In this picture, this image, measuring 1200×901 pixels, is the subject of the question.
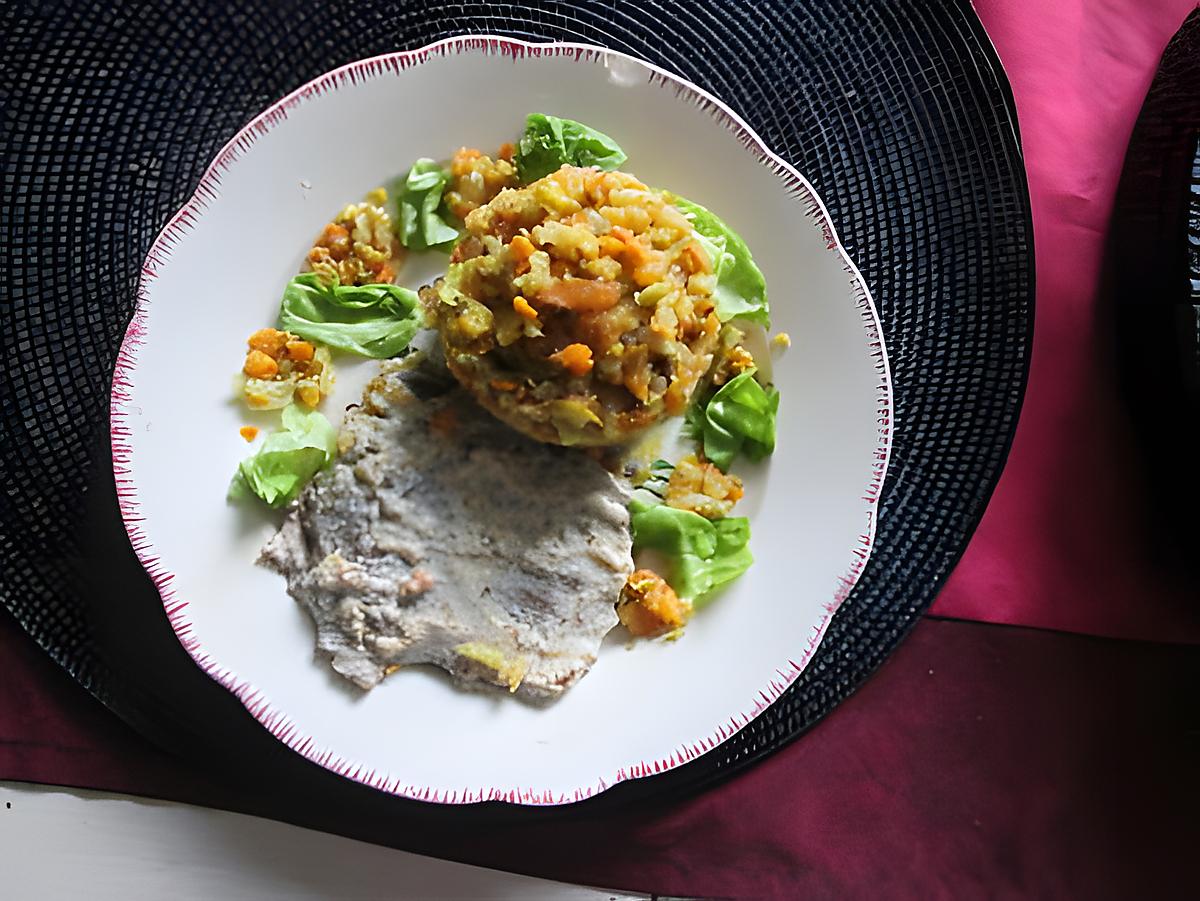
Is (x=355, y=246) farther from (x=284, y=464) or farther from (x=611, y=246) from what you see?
(x=611, y=246)

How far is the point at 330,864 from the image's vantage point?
2.42 meters

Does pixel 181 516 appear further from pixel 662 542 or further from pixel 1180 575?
pixel 1180 575

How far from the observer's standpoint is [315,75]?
2543 millimetres

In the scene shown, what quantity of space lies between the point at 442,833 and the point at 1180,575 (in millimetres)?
2033

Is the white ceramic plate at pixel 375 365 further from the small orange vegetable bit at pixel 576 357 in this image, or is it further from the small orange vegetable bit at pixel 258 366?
the small orange vegetable bit at pixel 576 357

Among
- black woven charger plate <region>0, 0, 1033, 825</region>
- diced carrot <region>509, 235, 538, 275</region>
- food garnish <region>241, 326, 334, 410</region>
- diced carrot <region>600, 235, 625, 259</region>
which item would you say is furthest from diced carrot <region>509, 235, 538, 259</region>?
black woven charger plate <region>0, 0, 1033, 825</region>

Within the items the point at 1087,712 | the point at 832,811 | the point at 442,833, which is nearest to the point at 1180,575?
the point at 1087,712

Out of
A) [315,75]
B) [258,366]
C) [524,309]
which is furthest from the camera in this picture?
[315,75]

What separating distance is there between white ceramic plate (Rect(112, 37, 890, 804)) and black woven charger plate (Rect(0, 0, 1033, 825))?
0.78ft

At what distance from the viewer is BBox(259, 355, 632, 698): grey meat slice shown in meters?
2.26

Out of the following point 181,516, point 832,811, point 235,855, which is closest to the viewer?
point 181,516

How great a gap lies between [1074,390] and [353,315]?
6.25ft

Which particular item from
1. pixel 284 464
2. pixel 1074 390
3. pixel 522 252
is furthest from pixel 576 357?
pixel 1074 390

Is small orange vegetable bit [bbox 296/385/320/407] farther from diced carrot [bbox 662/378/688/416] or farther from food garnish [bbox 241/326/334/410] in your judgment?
diced carrot [bbox 662/378/688/416]
